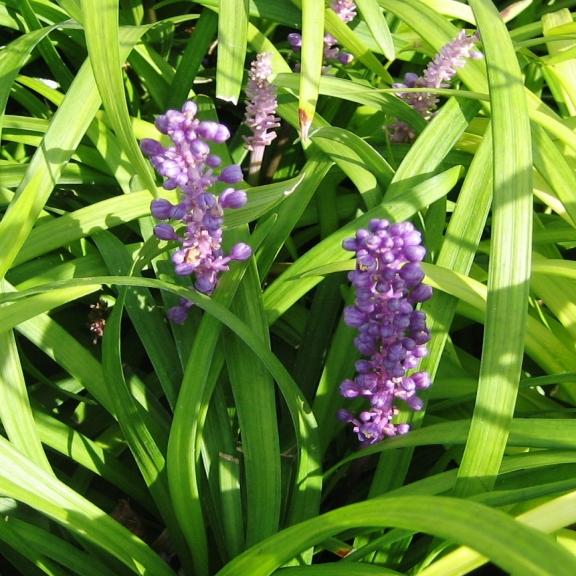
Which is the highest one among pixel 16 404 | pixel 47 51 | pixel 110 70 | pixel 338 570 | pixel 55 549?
pixel 47 51

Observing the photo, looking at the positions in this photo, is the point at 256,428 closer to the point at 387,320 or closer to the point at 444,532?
the point at 387,320

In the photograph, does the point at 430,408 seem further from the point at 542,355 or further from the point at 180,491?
the point at 180,491

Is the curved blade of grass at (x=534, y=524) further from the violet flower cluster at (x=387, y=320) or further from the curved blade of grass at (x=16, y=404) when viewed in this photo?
the curved blade of grass at (x=16, y=404)

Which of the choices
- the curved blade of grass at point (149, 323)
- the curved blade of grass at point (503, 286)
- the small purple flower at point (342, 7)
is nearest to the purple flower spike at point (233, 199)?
the curved blade of grass at point (149, 323)

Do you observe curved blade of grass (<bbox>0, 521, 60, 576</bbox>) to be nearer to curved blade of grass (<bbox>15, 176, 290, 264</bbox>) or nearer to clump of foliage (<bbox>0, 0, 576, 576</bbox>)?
clump of foliage (<bbox>0, 0, 576, 576</bbox>)

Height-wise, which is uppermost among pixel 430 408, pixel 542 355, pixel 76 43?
pixel 76 43

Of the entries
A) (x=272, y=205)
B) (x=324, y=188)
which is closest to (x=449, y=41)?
(x=324, y=188)

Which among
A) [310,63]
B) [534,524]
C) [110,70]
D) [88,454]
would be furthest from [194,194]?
[534,524]
